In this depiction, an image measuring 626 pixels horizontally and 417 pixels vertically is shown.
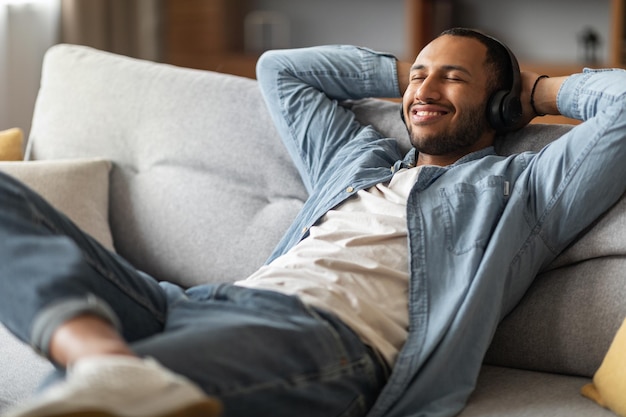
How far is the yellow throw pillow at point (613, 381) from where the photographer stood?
63.4 inches

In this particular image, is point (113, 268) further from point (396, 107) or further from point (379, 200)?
point (396, 107)

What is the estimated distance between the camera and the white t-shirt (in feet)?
5.41

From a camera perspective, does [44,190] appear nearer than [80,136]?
Yes

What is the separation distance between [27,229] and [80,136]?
1073 mm

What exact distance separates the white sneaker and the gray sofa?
76cm

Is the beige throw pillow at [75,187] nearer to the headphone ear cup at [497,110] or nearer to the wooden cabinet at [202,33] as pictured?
the headphone ear cup at [497,110]

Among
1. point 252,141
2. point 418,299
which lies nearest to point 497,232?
point 418,299

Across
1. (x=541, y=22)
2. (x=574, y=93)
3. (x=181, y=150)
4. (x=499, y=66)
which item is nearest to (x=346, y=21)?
(x=541, y=22)

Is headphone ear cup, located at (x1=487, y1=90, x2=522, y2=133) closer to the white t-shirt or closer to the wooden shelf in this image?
the white t-shirt

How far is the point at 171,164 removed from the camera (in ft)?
7.78

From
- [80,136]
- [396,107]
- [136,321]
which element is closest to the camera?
[136,321]

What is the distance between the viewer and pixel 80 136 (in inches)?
96.8

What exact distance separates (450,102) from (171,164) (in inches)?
29.6

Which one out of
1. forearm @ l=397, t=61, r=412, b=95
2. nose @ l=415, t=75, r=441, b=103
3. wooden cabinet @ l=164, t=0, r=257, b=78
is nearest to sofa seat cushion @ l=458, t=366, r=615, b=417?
nose @ l=415, t=75, r=441, b=103
